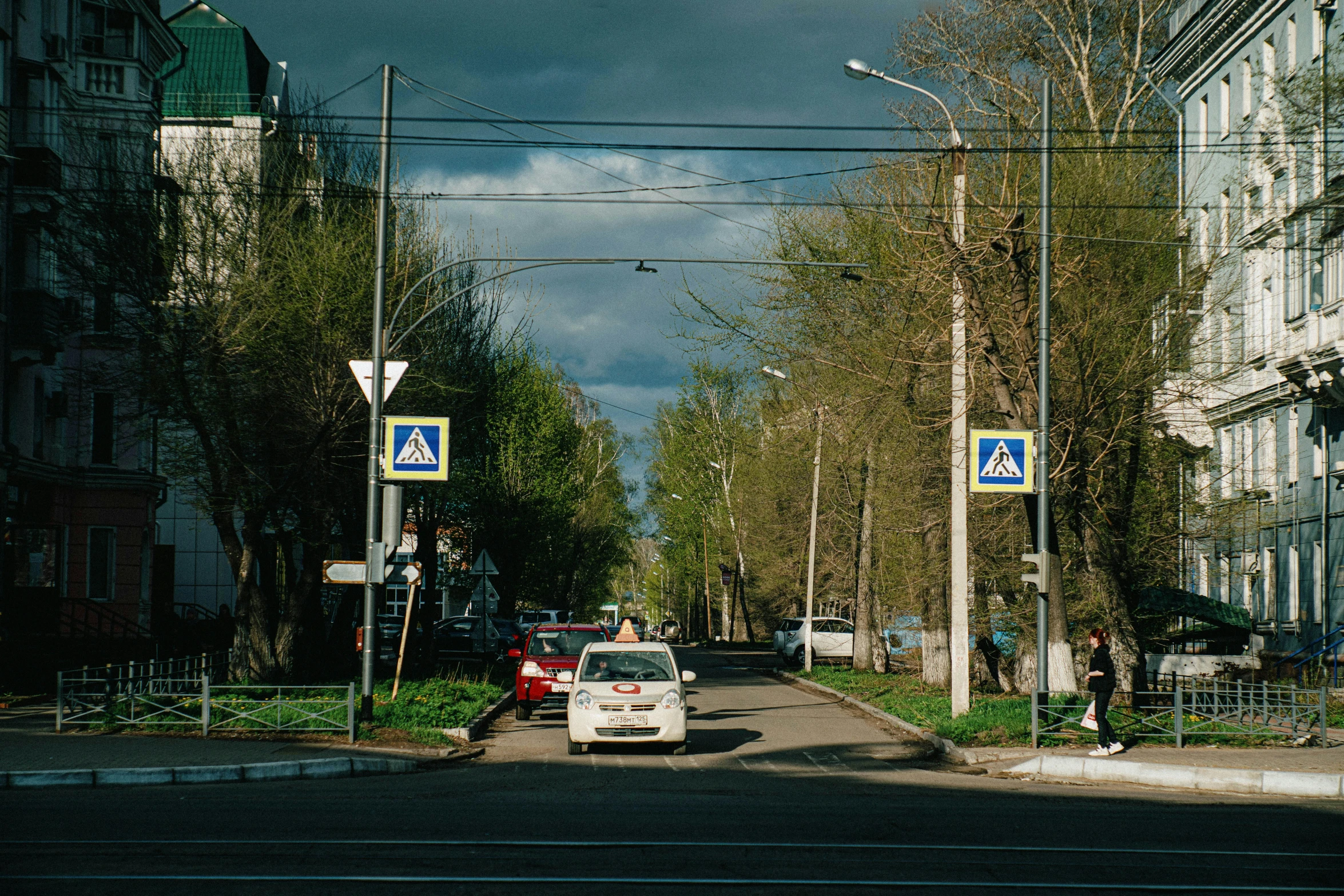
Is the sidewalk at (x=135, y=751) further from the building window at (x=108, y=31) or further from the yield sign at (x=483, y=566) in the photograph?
the building window at (x=108, y=31)

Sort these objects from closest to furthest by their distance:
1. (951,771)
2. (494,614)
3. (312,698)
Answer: (951,771)
(312,698)
(494,614)

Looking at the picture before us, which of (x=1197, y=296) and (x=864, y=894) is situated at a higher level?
(x=1197, y=296)

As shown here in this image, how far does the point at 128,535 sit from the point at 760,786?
1141 inches

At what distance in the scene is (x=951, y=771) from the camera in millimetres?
15500

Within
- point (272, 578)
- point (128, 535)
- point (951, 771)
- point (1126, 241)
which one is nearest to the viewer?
point (951, 771)

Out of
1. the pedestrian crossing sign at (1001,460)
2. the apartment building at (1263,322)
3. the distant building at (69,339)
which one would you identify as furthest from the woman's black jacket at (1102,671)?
the distant building at (69,339)

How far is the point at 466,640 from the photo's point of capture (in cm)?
4647

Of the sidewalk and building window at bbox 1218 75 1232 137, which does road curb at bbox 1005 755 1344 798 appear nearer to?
the sidewalk

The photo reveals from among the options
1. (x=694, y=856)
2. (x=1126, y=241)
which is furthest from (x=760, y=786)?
(x=1126, y=241)

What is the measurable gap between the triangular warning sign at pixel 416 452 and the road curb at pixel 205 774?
4.67 m

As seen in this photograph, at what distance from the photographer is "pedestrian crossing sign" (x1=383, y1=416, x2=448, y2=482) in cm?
1809

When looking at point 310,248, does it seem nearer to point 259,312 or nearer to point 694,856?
point 259,312

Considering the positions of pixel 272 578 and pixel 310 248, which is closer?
pixel 310 248

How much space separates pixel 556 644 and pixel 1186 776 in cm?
1198
